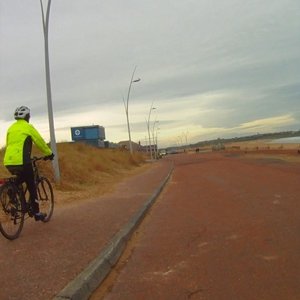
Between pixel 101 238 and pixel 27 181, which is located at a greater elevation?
pixel 27 181

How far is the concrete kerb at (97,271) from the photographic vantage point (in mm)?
5168

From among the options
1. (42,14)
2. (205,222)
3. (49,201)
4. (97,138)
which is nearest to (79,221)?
(49,201)

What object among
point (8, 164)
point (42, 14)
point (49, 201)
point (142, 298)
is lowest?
point (142, 298)

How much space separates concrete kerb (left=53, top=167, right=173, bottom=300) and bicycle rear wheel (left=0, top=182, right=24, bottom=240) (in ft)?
4.88

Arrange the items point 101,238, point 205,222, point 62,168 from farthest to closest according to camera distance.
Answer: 1. point 62,168
2. point 205,222
3. point 101,238

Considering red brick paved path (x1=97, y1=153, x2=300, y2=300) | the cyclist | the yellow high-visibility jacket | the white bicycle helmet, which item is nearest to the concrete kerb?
red brick paved path (x1=97, y1=153, x2=300, y2=300)

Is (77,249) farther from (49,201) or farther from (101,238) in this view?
(49,201)

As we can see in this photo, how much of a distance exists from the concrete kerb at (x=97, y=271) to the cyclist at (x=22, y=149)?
1600mm

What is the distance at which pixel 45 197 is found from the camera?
31.3ft

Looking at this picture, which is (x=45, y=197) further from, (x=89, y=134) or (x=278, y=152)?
(x=89, y=134)

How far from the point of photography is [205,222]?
9.86 m

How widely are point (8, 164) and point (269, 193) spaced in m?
8.26

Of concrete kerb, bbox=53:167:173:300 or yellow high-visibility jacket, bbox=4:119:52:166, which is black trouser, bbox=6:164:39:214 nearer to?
yellow high-visibility jacket, bbox=4:119:52:166

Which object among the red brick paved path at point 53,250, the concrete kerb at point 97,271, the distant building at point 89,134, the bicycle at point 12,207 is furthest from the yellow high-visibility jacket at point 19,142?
the distant building at point 89,134
